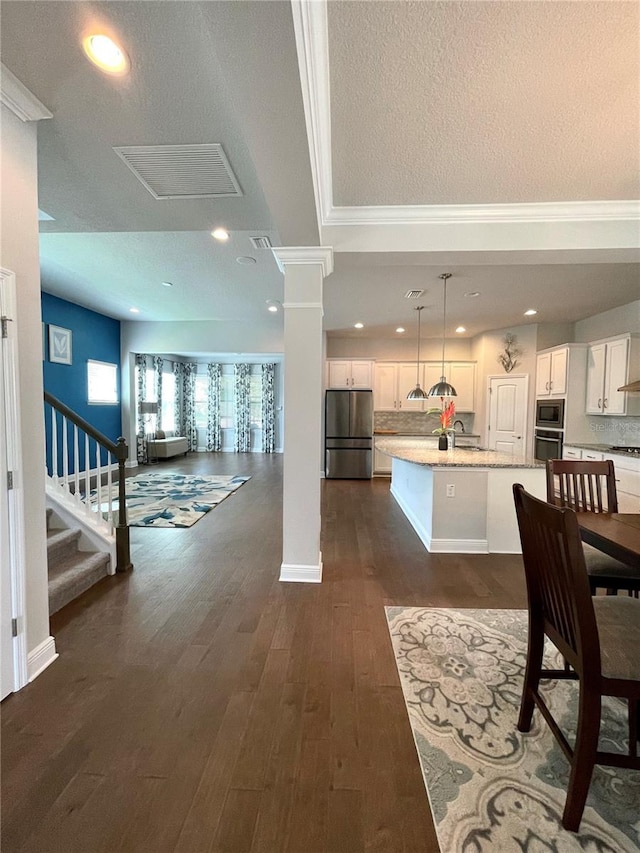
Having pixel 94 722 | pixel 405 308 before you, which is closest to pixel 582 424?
pixel 405 308

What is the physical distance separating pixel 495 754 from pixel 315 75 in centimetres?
277

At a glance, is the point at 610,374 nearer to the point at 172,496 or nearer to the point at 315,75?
the point at 315,75

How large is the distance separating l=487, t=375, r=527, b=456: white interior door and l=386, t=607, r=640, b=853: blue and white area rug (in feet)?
14.9

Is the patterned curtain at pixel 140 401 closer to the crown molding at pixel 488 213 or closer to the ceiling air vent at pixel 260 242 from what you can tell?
the ceiling air vent at pixel 260 242

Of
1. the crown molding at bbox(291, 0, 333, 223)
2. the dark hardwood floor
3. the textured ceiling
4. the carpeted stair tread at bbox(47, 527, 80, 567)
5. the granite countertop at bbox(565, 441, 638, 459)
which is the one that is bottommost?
the dark hardwood floor

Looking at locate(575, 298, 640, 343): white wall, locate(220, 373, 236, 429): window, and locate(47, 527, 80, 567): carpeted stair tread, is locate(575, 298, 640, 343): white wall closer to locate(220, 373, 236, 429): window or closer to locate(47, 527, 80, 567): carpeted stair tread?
locate(47, 527, 80, 567): carpeted stair tread

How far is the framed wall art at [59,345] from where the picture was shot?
5.89 meters

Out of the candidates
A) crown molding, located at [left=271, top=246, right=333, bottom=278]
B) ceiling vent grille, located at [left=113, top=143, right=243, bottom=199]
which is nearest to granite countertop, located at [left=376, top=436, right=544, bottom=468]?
crown molding, located at [left=271, top=246, right=333, bottom=278]

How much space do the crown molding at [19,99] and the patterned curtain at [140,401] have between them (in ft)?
21.9

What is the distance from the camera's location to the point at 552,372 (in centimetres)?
563

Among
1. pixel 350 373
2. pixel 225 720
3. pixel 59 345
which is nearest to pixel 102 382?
pixel 59 345

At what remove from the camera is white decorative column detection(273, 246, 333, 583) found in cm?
277

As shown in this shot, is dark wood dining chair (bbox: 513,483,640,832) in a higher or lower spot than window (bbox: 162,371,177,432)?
lower

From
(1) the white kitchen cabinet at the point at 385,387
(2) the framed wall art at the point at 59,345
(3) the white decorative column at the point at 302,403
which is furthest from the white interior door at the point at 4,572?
(1) the white kitchen cabinet at the point at 385,387
